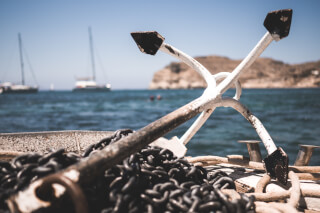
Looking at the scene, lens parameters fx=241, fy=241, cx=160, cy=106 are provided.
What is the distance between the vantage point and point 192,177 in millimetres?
1564

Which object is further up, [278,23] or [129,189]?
[278,23]

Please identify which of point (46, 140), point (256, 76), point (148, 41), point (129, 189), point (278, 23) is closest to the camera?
point (129, 189)

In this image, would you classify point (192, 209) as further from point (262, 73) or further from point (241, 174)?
point (262, 73)

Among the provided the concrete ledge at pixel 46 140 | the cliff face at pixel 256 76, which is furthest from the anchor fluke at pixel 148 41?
the cliff face at pixel 256 76

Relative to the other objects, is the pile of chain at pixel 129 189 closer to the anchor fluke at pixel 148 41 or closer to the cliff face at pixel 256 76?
the anchor fluke at pixel 148 41

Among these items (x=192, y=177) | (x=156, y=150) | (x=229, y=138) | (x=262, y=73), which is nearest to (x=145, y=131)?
(x=156, y=150)

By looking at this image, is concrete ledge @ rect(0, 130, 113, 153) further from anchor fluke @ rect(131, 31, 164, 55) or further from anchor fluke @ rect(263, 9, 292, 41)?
anchor fluke @ rect(263, 9, 292, 41)

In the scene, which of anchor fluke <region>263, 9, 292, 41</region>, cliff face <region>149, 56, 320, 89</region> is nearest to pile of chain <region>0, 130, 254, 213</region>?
anchor fluke <region>263, 9, 292, 41</region>

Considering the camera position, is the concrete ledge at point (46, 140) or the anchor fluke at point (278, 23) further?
the concrete ledge at point (46, 140)

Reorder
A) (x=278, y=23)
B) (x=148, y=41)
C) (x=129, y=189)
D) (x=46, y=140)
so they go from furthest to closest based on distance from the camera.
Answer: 1. (x=46, y=140)
2. (x=148, y=41)
3. (x=278, y=23)
4. (x=129, y=189)

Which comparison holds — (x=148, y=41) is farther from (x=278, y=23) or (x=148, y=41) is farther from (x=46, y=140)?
(x=46, y=140)

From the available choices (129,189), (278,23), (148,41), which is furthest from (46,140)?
(278,23)

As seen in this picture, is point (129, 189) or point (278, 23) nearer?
point (129, 189)

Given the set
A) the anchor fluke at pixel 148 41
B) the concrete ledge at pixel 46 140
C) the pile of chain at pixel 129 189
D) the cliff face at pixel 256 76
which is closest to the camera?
the pile of chain at pixel 129 189
